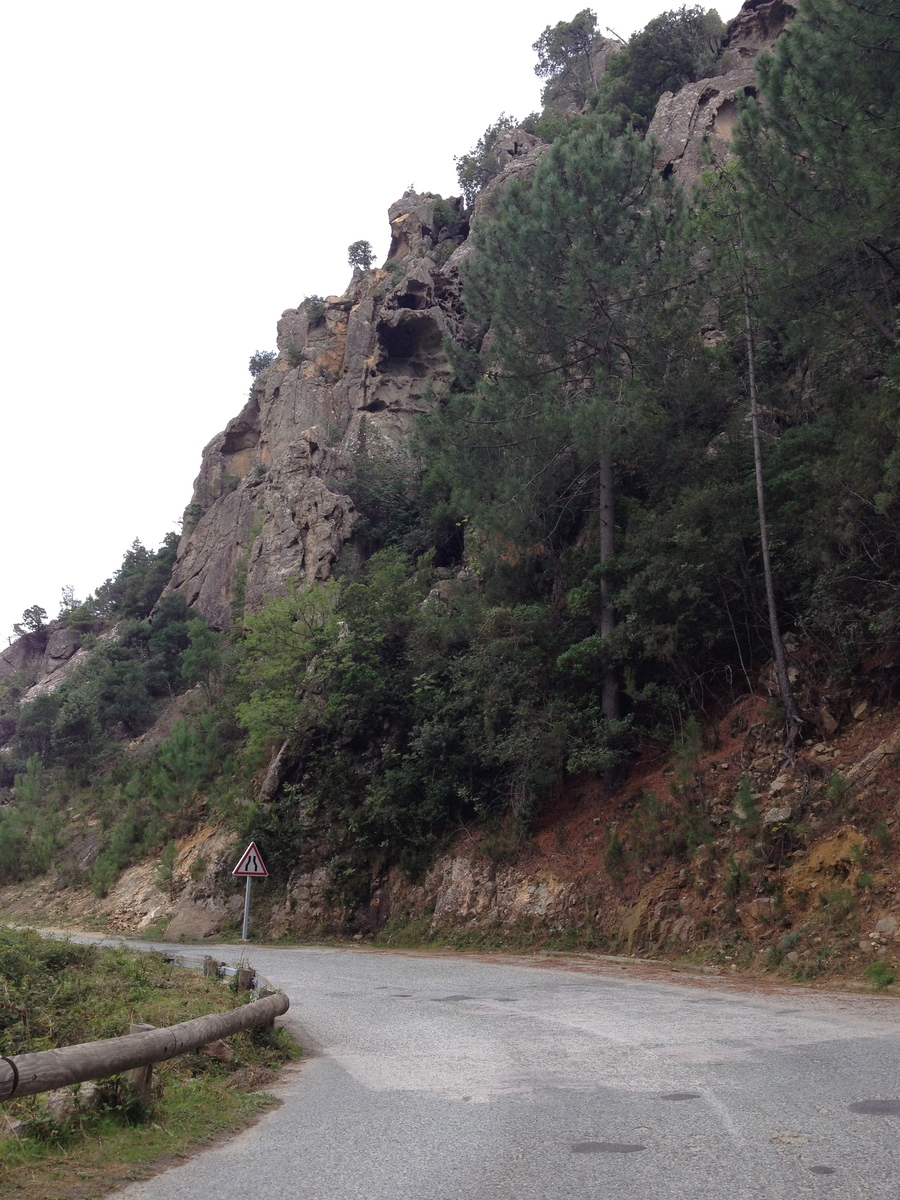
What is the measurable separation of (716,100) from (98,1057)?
152 feet

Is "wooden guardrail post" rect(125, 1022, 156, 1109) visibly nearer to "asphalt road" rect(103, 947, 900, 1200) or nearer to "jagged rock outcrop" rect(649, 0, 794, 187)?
"asphalt road" rect(103, 947, 900, 1200)

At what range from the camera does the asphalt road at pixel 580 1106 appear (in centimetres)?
459

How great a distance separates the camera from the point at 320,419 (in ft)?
160

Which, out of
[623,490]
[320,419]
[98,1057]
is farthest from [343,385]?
[98,1057]

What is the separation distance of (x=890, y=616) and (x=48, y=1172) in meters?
14.8

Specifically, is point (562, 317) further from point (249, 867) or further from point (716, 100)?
point (716, 100)

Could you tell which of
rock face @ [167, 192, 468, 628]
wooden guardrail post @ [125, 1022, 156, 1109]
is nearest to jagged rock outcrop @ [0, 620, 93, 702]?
rock face @ [167, 192, 468, 628]

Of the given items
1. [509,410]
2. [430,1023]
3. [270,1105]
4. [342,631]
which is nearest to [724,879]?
[430,1023]

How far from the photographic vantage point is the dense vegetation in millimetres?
17750

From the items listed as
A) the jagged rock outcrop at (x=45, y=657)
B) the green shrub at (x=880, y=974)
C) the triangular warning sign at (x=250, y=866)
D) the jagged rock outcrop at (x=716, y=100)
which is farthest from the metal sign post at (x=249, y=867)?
the jagged rock outcrop at (x=45, y=657)

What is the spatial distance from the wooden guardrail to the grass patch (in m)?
0.34

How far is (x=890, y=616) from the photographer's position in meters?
15.8

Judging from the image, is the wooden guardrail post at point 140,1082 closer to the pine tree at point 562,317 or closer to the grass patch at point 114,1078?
the grass patch at point 114,1078

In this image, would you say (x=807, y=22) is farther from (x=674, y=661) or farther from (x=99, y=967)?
(x=99, y=967)
